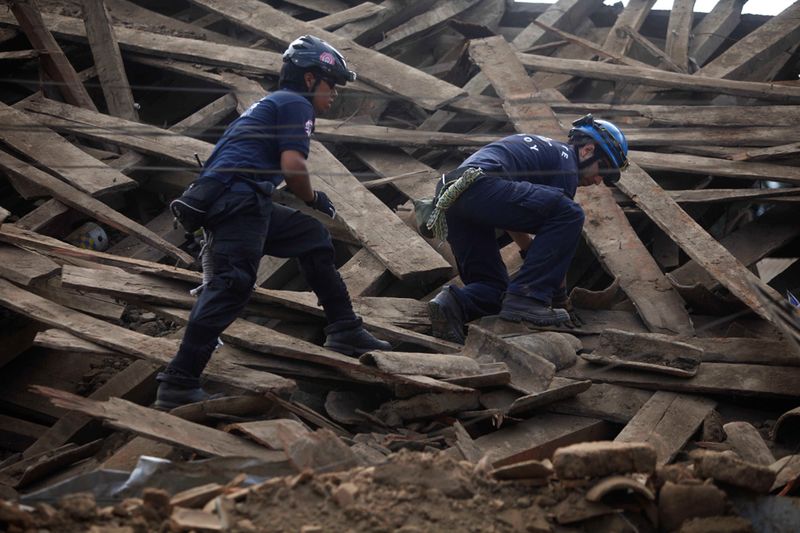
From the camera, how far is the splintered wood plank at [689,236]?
6039 mm

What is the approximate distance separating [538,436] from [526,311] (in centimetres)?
109

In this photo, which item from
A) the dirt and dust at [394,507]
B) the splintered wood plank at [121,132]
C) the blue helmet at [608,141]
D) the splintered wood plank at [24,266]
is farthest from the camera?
the splintered wood plank at [121,132]

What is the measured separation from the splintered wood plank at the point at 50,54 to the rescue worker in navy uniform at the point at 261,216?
3.28 m

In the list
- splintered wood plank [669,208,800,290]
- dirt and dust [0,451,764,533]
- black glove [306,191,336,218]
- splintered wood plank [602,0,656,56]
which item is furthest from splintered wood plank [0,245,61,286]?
splintered wood plank [602,0,656,56]

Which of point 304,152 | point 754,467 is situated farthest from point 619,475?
point 304,152

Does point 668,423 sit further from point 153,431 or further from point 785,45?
point 785,45

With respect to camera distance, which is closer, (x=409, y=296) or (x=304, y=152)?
(x=304, y=152)

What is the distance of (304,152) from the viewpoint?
5.19 metres

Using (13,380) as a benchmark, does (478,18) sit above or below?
above

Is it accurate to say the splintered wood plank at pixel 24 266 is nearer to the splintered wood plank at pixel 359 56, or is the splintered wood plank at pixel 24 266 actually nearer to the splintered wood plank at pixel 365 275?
the splintered wood plank at pixel 365 275

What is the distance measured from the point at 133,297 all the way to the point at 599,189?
333 cm

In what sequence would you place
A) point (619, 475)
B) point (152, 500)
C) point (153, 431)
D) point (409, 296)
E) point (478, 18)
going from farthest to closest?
1. point (478, 18)
2. point (409, 296)
3. point (153, 431)
4. point (619, 475)
5. point (152, 500)

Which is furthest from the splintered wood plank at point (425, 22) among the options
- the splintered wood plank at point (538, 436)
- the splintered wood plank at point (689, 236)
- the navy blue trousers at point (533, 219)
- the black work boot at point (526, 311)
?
Answer: the splintered wood plank at point (538, 436)

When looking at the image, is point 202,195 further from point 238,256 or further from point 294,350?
point 294,350
